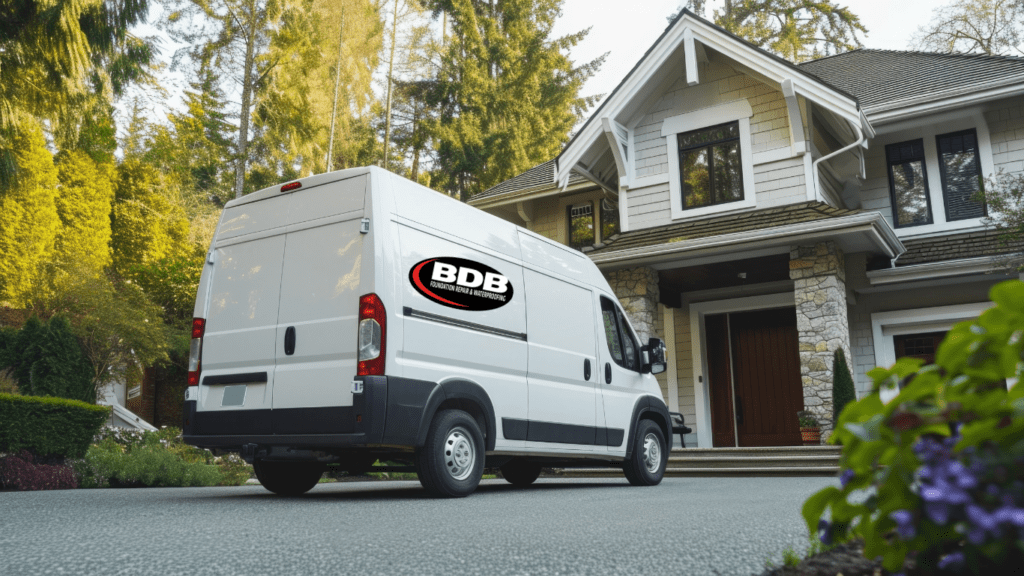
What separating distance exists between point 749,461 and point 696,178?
16.4ft

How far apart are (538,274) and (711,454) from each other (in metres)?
5.59

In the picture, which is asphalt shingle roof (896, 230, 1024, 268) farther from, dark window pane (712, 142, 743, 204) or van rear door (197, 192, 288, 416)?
van rear door (197, 192, 288, 416)

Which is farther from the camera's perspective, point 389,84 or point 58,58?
point 389,84

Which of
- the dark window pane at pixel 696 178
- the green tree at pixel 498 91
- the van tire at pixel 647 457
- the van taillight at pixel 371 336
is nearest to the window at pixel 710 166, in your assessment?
the dark window pane at pixel 696 178

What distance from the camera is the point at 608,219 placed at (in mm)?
16438

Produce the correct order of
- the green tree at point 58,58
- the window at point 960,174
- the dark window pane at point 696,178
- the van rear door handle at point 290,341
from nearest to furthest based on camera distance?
the van rear door handle at point 290,341, the green tree at point 58,58, the window at point 960,174, the dark window pane at point 696,178

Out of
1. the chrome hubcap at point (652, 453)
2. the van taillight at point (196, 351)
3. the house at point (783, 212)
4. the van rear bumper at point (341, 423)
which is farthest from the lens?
the house at point (783, 212)

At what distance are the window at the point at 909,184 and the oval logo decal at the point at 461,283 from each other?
31.0ft

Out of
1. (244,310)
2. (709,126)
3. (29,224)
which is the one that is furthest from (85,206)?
(244,310)

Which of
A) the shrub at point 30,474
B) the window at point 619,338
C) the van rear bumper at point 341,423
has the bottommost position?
the shrub at point 30,474

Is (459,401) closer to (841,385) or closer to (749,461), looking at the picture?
(749,461)

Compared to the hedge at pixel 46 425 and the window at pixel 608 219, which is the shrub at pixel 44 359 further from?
the window at pixel 608 219

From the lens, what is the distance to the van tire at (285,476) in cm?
663

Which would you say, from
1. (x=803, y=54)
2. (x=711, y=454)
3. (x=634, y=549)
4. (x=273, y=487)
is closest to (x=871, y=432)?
(x=634, y=549)
